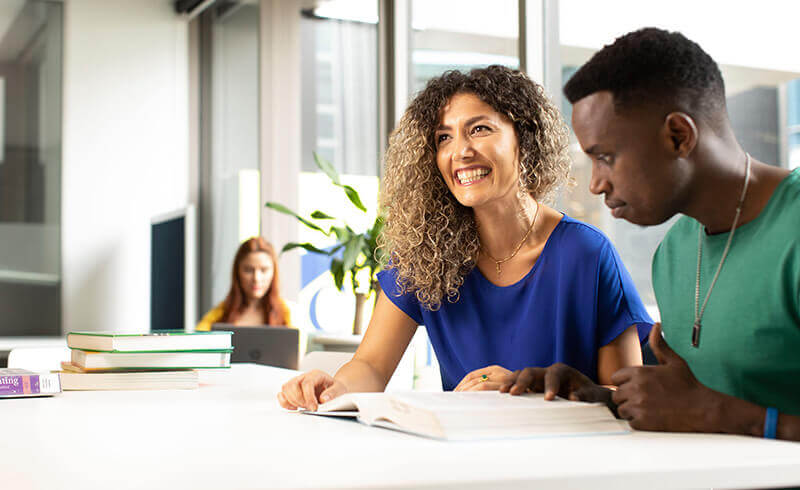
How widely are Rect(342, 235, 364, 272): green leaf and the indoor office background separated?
815 mm

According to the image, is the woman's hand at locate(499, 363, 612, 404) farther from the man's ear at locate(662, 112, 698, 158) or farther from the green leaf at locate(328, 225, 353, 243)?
the green leaf at locate(328, 225, 353, 243)

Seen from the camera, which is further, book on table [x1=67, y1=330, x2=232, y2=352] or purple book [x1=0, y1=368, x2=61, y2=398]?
book on table [x1=67, y1=330, x2=232, y2=352]

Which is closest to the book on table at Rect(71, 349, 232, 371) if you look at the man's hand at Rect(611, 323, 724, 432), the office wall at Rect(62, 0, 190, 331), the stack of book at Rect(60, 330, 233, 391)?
the stack of book at Rect(60, 330, 233, 391)

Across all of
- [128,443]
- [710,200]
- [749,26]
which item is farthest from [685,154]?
[749,26]

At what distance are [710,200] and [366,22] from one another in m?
3.71

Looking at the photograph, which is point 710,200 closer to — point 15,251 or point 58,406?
point 58,406

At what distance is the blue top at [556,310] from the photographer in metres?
1.69

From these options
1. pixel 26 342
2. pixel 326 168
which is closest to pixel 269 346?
pixel 326 168

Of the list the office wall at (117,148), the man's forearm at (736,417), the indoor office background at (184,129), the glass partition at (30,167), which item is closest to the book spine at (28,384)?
the man's forearm at (736,417)

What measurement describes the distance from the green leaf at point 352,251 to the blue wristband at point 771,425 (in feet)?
8.75

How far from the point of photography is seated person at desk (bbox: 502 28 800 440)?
99 centimetres

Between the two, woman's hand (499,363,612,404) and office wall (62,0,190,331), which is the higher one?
office wall (62,0,190,331)

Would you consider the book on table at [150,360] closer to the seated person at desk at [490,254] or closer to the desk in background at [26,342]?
the seated person at desk at [490,254]

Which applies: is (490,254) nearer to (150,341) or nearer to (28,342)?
(150,341)
